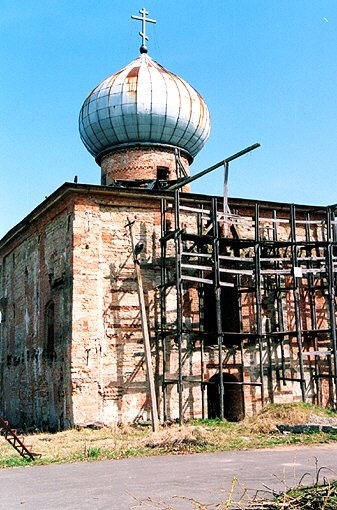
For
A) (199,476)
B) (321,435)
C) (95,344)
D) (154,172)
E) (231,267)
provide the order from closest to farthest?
(199,476), (321,435), (95,344), (231,267), (154,172)

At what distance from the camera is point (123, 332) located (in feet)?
48.8

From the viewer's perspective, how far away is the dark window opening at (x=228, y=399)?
15797 millimetres

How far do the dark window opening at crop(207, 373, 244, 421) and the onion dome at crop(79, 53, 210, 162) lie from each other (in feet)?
26.5

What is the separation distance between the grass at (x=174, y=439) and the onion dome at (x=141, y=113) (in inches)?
376

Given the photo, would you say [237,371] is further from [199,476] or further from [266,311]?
[199,476]

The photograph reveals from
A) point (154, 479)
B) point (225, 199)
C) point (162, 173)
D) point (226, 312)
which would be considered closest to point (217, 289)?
point (226, 312)

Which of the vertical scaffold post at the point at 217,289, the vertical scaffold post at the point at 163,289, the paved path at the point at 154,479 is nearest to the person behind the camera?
the paved path at the point at 154,479

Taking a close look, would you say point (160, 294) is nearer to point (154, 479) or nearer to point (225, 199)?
point (225, 199)

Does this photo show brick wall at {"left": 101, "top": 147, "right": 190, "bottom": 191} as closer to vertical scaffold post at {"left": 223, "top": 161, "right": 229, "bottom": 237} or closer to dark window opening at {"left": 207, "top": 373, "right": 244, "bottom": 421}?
vertical scaffold post at {"left": 223, "top": 161, "right": 229, "bottom": 237}

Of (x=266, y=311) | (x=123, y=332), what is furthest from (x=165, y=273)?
(x=266, y=311)

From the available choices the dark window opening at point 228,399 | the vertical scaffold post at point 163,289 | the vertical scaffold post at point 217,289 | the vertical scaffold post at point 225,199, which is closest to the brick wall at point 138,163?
the vertical scaffold post at point 163,289

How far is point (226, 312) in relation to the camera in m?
16.9

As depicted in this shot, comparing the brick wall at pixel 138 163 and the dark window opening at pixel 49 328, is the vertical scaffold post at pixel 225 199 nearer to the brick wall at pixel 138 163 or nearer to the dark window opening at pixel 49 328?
the brick wall at pixel 138 163

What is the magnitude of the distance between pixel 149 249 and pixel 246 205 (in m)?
3.40
